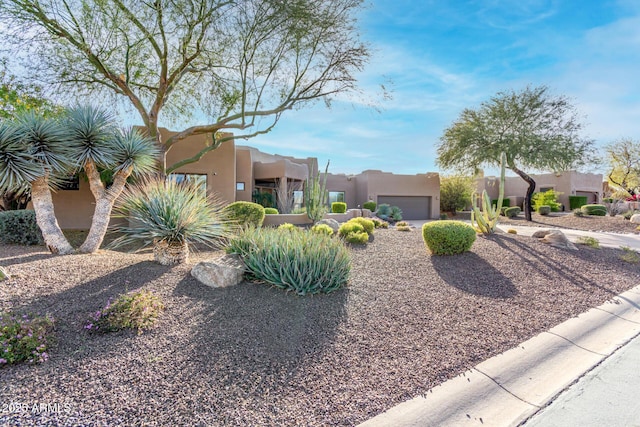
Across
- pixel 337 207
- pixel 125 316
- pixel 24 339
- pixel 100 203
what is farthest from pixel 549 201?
pixel 24 339

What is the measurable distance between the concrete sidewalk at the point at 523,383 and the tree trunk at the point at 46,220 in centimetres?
746

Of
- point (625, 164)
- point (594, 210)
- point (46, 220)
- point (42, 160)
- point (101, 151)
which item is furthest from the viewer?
point (625, 164)

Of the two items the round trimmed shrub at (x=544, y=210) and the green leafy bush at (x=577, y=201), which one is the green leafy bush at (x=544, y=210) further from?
the green leafy bush at (x=577, y=201)

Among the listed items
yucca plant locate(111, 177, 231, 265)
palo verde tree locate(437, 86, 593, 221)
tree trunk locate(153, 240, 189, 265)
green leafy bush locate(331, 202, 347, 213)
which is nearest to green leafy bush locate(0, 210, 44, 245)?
yucca plant locate(111, 177, 231, 265)

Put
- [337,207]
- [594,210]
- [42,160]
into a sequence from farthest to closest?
[594,210] → [337,207] → [42,160]

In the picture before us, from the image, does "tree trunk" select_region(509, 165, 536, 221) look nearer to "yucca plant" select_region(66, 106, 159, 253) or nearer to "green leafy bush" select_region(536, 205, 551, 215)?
"green leafy bush" select_region(536, 205, 551, 215)

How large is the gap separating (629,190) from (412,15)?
101ft

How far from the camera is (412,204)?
27.0 m

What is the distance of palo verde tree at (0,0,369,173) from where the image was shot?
10453 mm

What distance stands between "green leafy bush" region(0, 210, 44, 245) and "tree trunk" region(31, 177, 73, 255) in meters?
2.77

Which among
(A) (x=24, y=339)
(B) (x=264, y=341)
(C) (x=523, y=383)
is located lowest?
(C) (x=523, y=383)

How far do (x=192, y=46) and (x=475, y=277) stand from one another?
1200 centimetres

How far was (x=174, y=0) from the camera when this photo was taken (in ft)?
33.8

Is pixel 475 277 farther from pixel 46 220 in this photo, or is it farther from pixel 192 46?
pixel 192 46
